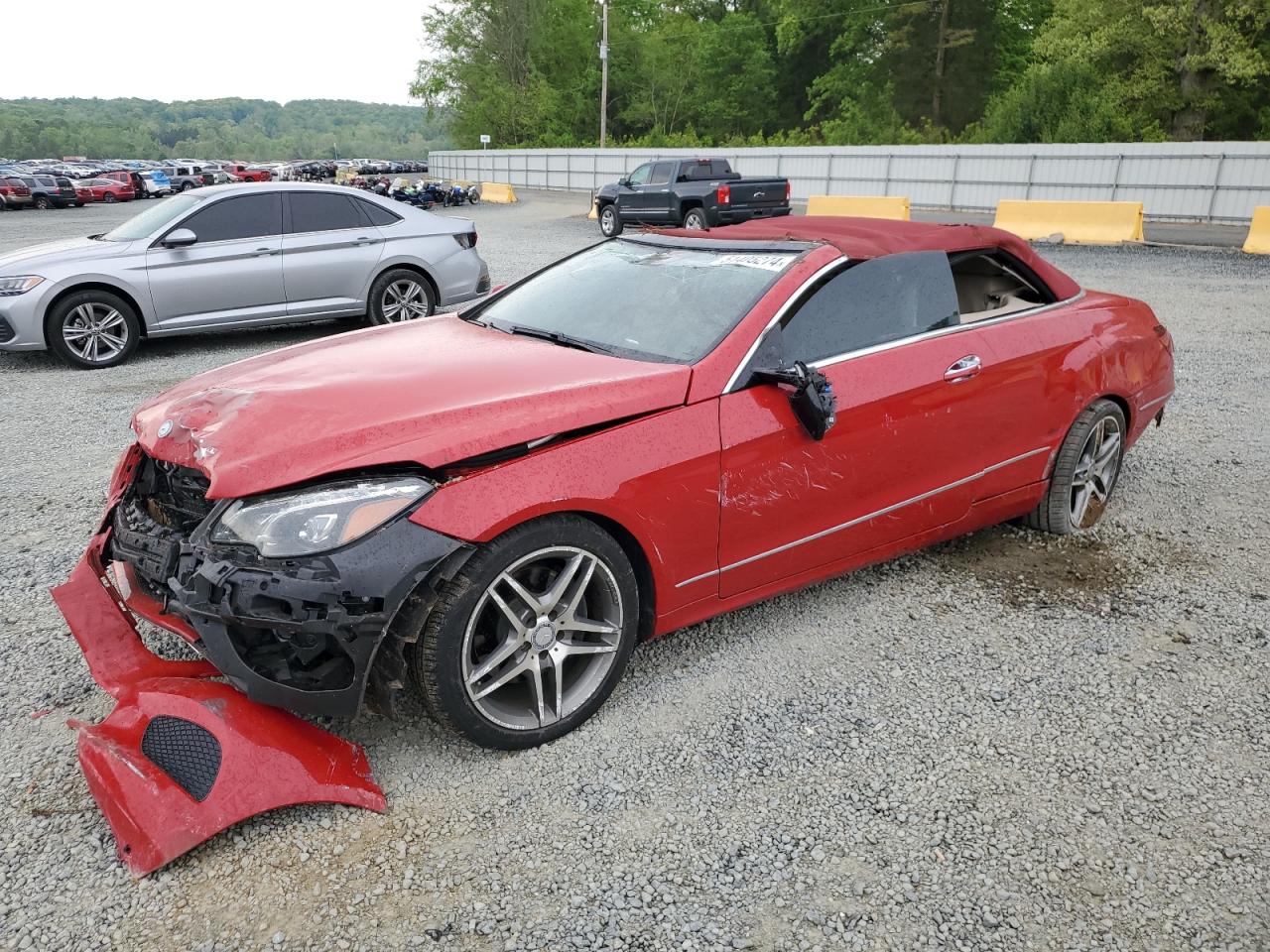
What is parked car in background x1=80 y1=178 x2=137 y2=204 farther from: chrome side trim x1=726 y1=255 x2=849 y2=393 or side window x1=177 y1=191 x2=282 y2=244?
chrome side trim x1=726 y1=255 x2=849 y2=393

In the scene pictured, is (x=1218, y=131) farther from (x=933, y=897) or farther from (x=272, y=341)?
(x=933, y=897)

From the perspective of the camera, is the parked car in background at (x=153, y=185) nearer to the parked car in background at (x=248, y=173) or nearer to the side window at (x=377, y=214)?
the parked car in background at (x=248, y=173)

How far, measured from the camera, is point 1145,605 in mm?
3910

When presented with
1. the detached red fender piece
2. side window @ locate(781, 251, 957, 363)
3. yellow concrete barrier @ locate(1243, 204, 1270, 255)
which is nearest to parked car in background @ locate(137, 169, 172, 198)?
yellow concrete barrier @ locate(1243, 204, 1270, 255)

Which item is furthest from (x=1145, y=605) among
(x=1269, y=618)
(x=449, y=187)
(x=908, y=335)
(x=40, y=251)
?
(x=449, y=187)

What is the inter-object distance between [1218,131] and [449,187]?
29.9 m

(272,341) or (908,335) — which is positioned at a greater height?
(908,335)

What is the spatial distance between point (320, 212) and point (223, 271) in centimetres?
114

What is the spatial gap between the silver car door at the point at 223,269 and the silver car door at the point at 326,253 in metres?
0.13

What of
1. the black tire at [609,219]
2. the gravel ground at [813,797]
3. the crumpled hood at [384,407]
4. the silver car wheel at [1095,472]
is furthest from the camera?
the black tire at [609,219]

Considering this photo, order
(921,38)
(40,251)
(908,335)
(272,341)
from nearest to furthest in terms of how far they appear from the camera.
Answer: (908,335) → (40,251) → (272,341) → (921,38)

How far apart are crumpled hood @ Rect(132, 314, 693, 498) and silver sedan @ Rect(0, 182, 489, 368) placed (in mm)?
5595

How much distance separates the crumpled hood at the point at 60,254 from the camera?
26.4 feet

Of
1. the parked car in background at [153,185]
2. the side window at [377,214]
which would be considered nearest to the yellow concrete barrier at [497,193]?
the parked car in background at [153,185]
